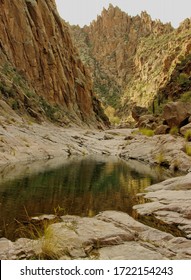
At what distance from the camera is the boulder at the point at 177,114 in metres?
40.5

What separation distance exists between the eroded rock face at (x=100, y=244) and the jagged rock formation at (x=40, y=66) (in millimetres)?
42754

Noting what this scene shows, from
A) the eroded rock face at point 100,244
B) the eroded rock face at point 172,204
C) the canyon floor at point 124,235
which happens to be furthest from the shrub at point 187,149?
the eroded rock face at point 100,244

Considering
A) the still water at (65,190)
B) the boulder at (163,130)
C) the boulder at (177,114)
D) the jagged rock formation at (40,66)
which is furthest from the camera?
the jagged rock formation at (40,66)

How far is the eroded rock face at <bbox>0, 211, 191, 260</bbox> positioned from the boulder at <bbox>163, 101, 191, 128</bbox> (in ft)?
100

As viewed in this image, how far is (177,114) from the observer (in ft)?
133

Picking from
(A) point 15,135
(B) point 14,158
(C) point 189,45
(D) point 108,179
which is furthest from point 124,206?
(C) point 189,45

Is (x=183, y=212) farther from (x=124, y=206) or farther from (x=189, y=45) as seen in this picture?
(x=189, y=45)

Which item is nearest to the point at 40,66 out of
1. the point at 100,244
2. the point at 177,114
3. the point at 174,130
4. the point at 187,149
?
the point at 177,114

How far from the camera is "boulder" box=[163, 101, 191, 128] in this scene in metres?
40.5

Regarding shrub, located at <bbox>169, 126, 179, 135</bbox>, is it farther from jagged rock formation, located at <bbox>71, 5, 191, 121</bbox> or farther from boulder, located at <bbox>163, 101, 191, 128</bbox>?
jagged rock formation, located at <bbox>71, 5, 191, 121</bbox>

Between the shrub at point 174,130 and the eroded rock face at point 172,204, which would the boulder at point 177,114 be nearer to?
the shrub at point 174,130

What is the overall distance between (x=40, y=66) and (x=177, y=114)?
3837 centimetres

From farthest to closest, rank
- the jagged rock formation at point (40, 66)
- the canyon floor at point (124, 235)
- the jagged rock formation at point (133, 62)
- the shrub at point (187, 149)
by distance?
the jagged rock formation at point (133, 62), the jagged rock formation at point (40, 66), the shrub at point (187, 149), the canyon floor at point (124, 235)

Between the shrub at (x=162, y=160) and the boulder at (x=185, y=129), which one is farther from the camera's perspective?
the boulder at (x=185, y=129)
